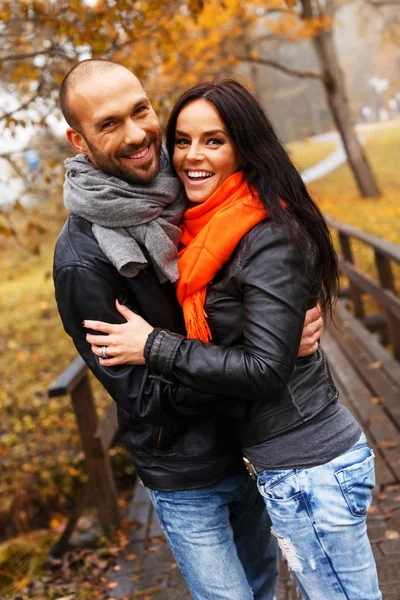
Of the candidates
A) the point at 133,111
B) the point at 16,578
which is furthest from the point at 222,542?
the point at 16,578

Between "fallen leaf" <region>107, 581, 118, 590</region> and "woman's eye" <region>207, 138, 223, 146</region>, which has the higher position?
"woman's eye" <region>207, 138, 223, 146</region>

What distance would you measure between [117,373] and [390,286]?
4.95 m

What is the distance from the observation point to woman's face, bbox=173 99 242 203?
7.09ft

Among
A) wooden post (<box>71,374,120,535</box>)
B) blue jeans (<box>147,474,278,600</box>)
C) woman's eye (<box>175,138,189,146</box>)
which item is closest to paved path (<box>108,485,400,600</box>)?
wooden post (<box>71,374,120,535</box>)

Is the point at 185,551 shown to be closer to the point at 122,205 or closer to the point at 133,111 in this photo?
the point at 122,205

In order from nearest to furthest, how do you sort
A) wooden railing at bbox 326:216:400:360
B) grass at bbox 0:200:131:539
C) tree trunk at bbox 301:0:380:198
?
wooden railing at bbox 326:216:400:360, grass at bbox 0:200:131:539, tree trunk at bbox 301:0:380:198

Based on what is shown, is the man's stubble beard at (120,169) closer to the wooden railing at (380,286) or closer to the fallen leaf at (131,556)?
the fallen leaf at (131,556)

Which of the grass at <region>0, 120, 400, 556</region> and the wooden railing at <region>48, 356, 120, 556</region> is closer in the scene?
the wooden railing at <region>48, 356, 120, 556</region>

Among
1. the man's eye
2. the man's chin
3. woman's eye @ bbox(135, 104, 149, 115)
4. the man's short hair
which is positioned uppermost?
the man's short hair

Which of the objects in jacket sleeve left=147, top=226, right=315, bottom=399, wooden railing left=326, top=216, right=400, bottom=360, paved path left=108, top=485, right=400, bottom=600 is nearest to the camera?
jacket sleeve left=147, top=226, right=315, bottom=399

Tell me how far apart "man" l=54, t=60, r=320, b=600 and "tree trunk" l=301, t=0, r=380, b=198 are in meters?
15.5

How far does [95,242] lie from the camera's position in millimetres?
2096

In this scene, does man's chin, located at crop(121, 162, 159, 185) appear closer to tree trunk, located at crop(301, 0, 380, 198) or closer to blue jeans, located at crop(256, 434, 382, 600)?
blue jeans, located at crop(256, 434, 382, 600)

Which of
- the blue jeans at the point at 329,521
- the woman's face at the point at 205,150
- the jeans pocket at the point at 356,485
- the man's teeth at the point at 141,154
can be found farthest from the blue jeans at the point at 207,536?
the man's teeth at the point at 141,154
